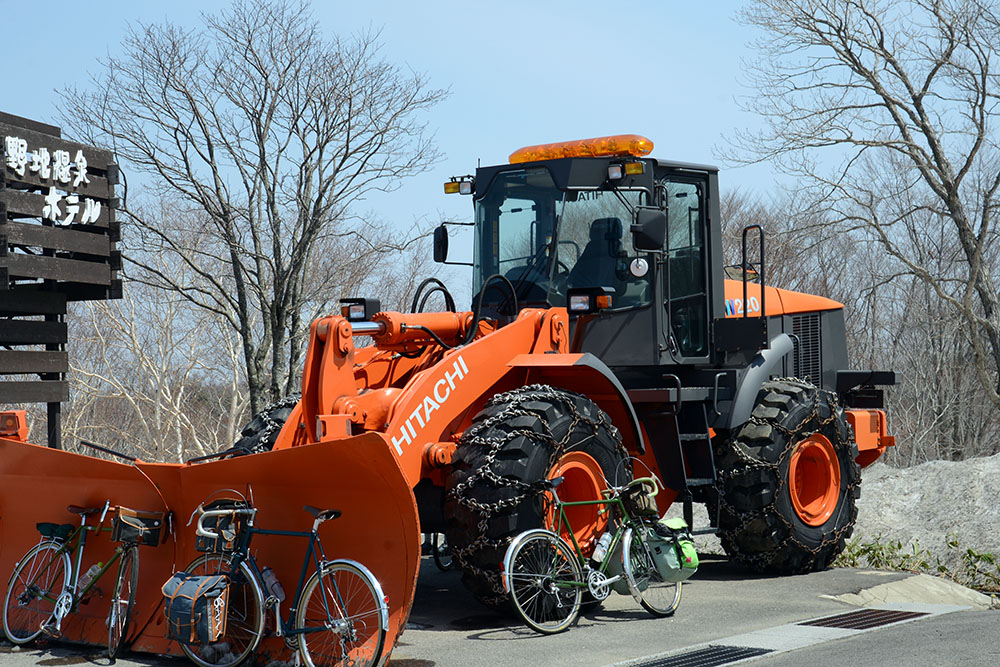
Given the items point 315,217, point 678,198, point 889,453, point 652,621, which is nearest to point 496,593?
point 652,621

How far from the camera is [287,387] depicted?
18062 mm

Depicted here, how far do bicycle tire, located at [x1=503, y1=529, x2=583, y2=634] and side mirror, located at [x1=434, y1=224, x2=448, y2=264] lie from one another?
317 cm

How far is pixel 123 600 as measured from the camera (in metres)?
6.91

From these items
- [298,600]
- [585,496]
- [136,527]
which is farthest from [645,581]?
[136,527]

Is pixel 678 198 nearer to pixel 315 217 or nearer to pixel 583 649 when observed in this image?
pixel 583 649

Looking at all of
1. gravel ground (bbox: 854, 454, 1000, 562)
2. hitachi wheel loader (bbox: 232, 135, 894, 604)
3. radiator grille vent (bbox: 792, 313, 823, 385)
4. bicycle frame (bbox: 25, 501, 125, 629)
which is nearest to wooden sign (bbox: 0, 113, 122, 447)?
hitachi wheel loader (bbox: 232, 135, 894, 604)

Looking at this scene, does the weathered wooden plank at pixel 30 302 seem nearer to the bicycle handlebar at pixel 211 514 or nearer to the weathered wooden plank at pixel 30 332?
the weathered wooden plank at pixel 30 332

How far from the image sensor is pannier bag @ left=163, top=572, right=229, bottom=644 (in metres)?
6.12

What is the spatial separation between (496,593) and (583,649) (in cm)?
67

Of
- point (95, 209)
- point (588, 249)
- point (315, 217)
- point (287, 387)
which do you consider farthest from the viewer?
point (287, 387)

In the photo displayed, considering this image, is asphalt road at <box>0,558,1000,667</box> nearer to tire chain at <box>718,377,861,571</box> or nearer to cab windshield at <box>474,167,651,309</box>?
tire chain at <box>718,377,861,571</box>

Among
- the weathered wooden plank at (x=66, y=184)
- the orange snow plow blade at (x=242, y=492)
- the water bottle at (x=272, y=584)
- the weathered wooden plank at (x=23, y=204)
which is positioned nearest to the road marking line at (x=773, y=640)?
the orange snow plow blade at (x=242, y=492)

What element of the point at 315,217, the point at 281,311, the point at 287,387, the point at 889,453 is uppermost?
the point at 315,217

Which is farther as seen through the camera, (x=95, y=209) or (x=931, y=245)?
(x=931, y=245)
